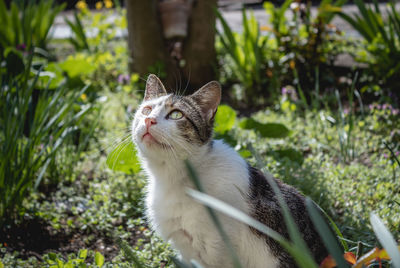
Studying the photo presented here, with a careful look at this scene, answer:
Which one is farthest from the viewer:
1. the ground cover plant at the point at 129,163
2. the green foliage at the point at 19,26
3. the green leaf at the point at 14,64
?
Result: the green foliage at the point at 19,26

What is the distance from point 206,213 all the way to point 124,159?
0.82 meters

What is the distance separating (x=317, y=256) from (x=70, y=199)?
5.04ft

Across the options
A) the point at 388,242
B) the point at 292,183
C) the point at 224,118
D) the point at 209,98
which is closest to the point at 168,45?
the point at 224,118

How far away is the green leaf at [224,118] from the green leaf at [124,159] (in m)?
0.59

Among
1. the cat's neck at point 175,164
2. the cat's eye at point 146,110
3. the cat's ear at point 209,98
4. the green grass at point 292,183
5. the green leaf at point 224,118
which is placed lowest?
the green grass at point 292,183

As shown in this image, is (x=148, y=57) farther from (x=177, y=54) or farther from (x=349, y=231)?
(x=349, y=231)

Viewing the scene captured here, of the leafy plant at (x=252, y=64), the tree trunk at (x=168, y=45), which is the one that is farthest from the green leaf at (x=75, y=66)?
the leafy plant at (x=252, y=64)

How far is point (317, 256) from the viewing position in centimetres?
172

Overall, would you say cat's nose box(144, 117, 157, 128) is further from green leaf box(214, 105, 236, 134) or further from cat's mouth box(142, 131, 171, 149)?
green leaf box(214, 105, 236, 134)

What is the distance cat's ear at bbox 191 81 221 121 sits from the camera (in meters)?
1.79

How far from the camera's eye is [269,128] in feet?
8.94

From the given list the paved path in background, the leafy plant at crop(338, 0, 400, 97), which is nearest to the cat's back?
the leafy plant at crop(338, 0, 400, 97)

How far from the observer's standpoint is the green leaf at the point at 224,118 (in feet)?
8.82

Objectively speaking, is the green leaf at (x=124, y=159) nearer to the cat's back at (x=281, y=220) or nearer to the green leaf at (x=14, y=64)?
the cat's back at (x=281, y=220)
